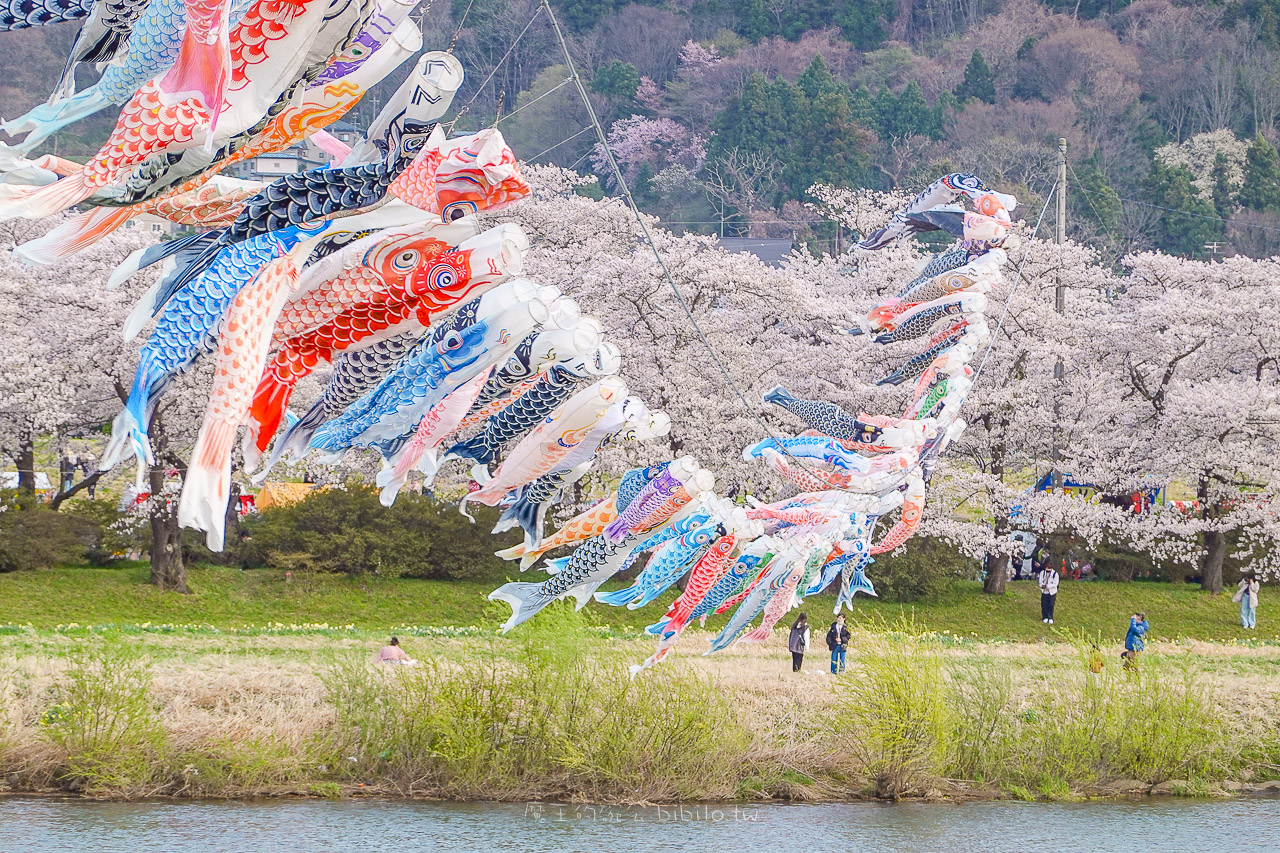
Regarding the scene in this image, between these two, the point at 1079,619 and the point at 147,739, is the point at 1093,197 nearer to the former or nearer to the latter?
the point at 1079,619

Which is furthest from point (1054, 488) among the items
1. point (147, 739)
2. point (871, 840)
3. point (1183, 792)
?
point (147, 739)

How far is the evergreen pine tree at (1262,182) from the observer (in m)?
56.5

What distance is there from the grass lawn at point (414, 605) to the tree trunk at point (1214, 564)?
37cm

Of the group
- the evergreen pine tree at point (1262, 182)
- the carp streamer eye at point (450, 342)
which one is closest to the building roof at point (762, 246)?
the evergreen pine tree at point (1262, 182)

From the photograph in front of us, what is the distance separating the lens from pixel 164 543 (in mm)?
28672

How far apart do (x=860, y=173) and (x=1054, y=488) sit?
90.9 feet

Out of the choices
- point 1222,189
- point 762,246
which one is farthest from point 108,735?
point 1222,189

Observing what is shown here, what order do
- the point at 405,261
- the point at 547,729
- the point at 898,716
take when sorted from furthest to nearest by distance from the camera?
the point at 898,716 → the point at 547,729 → the point at 405,261

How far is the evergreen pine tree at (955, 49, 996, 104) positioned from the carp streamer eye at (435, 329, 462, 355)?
59.8 m

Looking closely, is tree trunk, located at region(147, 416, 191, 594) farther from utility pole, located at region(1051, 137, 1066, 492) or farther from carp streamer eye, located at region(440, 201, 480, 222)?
carp streamer eye, located at region(440, 201, 480, 222)

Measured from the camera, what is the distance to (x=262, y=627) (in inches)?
1030

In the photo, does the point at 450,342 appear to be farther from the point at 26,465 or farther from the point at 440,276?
the point at 26,465

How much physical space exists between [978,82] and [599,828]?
2273 inches

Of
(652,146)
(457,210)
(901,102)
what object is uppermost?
(901,102)
